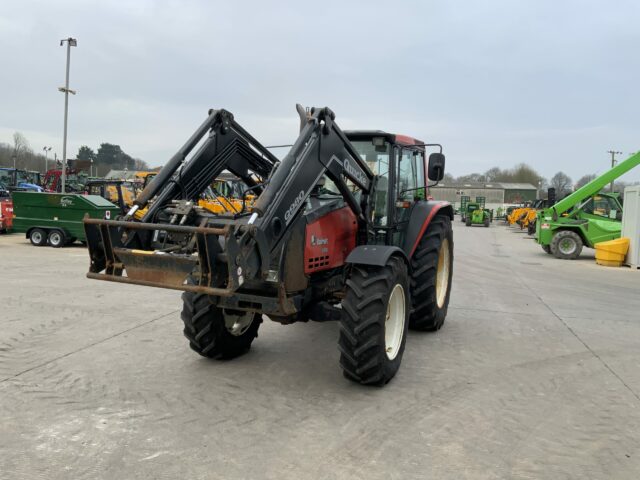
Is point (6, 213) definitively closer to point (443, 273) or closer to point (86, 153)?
point (443, 273)

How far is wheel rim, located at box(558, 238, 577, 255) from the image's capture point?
16.4 meters

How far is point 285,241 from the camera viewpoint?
14.1 ft

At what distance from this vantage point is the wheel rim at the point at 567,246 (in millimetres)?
16438

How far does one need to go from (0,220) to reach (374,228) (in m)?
18.3

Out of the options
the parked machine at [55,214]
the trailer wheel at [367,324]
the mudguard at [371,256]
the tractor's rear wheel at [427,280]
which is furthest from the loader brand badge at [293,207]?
the parked machine at [55,214]

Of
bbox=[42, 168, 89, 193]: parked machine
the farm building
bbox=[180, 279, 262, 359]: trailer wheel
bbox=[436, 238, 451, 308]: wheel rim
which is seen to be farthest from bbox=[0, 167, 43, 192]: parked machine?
the farm building

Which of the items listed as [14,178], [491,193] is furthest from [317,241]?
[491,193]

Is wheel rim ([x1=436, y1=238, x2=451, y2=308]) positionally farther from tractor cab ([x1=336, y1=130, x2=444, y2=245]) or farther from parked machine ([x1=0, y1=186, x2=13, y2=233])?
parked machine ([x1=0, y1=186, x2=13, y2=233])

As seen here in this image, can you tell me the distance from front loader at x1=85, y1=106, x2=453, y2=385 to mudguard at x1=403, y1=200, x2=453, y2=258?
0.03 metres

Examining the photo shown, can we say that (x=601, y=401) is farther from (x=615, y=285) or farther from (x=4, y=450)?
(x=615, y=285)

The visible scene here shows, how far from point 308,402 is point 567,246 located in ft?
47.9

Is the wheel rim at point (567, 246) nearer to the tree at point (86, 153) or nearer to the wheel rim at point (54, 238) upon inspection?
the wheel rim at point (54, 238)

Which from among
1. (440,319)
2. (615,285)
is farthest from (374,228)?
(615,285)

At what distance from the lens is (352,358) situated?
4.43 m
